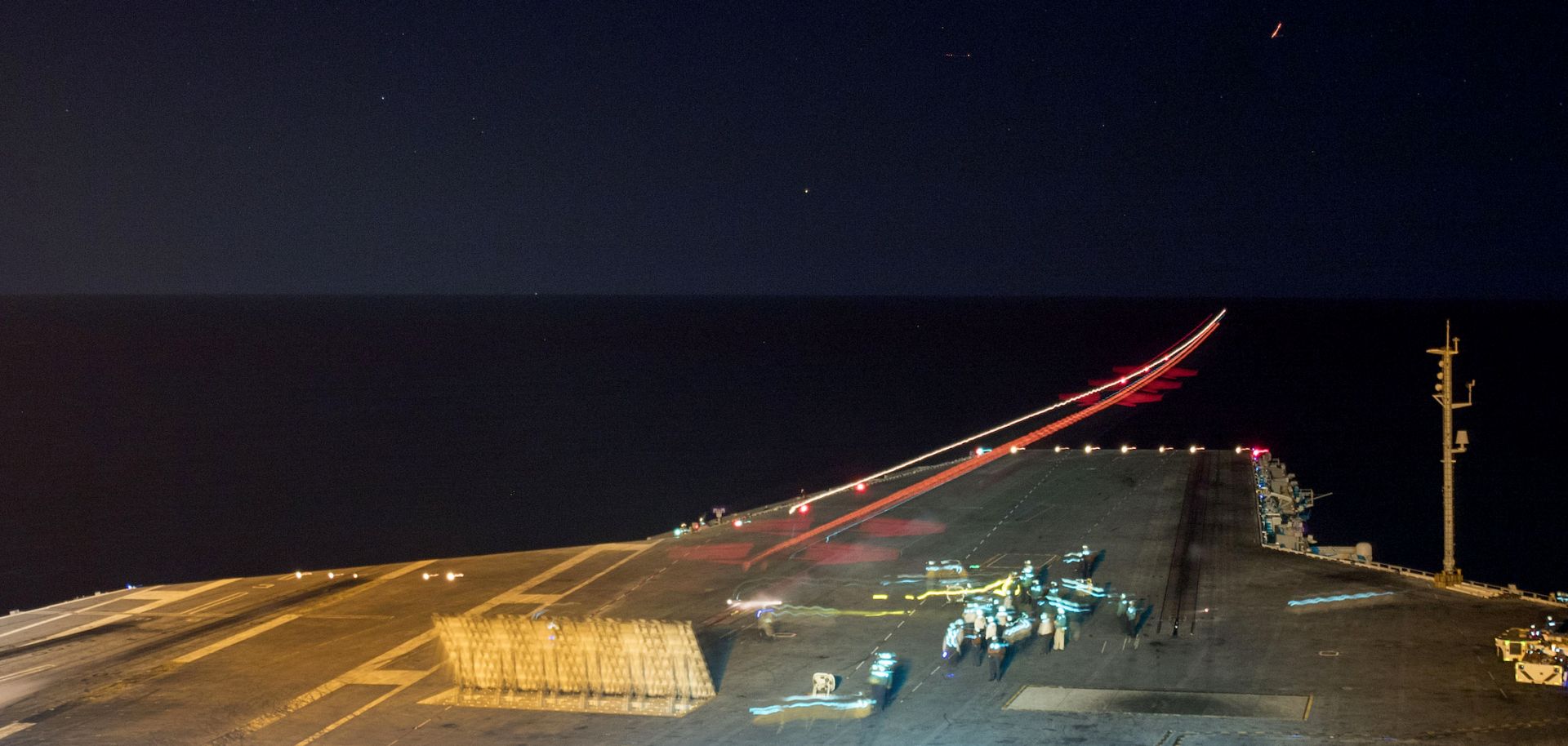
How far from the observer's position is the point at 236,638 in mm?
36625

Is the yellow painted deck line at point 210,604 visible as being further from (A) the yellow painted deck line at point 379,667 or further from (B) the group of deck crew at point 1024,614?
(B) the group of deck crew at point 1024,614

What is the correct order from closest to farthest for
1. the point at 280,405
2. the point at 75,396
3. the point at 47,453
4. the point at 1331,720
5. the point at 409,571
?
1. the point at 1331,720
2. the point at 409,571
3. the point at 47,453
4. the point at 280,405
5. the point at 75,396

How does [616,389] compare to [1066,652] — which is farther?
[616,389]

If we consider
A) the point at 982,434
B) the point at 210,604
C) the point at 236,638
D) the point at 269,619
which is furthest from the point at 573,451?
the point at 236,638

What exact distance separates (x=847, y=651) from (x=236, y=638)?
17.0 metres

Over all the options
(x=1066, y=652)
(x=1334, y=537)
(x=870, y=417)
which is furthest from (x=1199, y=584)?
(x=870, y=417)

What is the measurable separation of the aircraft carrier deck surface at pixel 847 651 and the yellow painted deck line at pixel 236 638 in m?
0.19

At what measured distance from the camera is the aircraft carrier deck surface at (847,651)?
88.3 feet

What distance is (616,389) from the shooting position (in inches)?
6225

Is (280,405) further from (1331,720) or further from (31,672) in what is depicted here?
(1331,720)

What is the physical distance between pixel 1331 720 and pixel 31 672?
101ft

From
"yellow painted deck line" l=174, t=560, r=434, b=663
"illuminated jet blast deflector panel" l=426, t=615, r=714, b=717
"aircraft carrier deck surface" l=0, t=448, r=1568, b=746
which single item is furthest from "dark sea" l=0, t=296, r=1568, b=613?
"illuminated jet blast deflector panel" l=426, t=615, r=714, b=717

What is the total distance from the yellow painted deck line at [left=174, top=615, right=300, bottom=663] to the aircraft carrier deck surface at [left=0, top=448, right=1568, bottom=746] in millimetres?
193

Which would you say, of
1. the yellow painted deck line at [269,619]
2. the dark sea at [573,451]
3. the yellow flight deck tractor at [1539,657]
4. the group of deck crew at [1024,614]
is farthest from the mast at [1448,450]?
the yellow painted deck line at [269,619]
